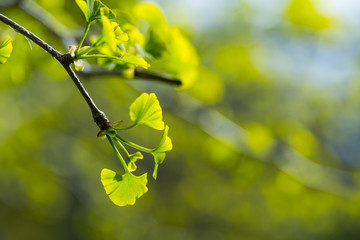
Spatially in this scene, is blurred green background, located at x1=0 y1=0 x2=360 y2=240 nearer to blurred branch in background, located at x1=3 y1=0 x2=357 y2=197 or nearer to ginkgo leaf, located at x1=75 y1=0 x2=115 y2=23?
blurred branch in background, located at x1=3 y1=0 x2=357 y2=197

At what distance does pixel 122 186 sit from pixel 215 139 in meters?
1.13

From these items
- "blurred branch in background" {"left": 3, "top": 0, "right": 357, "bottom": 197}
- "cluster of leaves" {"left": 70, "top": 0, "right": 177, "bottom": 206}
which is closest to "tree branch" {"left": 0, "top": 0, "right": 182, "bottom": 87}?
"blurred branch in background" {"left": 3, "top": 0, "right": 357, "bottom": 197}

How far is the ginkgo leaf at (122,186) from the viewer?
367 millimetres

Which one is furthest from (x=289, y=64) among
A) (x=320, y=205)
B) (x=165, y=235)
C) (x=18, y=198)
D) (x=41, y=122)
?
(x=18, y=198)

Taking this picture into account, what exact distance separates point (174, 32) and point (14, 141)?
78.0 inches

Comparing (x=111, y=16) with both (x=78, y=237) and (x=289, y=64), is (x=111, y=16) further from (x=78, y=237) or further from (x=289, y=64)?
(x=78, y=237)

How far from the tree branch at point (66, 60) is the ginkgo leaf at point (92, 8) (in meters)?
0.05

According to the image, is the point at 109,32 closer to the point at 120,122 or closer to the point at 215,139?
the point at 120,122

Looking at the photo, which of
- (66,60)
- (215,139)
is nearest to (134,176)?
(66,60)

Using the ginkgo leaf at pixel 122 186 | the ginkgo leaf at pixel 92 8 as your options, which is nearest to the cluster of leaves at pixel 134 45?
the ginkgo leaf at pixel 92 8

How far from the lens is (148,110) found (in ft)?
1.20

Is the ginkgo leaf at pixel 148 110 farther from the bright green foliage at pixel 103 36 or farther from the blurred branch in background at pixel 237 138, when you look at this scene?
the blurred branch in background at pixel 237 138

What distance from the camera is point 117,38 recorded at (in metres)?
0.36

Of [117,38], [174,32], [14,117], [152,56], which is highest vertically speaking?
[14,117]
